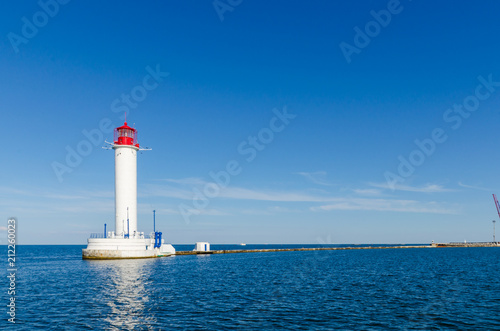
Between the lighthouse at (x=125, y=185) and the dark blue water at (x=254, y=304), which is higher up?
the lighthouse at (x=125, y=185)

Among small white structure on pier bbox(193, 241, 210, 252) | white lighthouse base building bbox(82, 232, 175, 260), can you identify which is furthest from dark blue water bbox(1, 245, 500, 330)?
small white structure on pier bbox(193, 241, 210, 252)

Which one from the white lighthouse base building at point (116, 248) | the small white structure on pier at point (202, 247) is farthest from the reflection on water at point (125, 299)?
the small white structure on pier at point (202, 247)

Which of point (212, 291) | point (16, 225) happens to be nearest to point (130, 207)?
point (212, 291)

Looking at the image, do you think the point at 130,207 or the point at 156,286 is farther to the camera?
the point at 130,207

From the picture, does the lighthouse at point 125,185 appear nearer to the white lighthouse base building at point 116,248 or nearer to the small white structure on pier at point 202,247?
the white lighthouse base building at point 116,248

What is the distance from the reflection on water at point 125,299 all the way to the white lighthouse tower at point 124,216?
25.2m

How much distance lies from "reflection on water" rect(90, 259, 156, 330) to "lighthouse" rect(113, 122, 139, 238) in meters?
28.1

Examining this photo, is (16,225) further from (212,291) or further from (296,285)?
(296,285)

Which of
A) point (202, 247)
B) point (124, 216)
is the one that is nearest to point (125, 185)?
point (124, 216)

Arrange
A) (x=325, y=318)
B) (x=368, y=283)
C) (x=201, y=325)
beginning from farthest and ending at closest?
(x=368, y=283), (x=325, y=318), (x=201, y=325)

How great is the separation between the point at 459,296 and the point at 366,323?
19.2 m

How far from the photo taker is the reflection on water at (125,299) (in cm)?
2964

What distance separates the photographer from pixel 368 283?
52250 millimetres

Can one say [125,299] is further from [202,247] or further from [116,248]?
[202,247]
